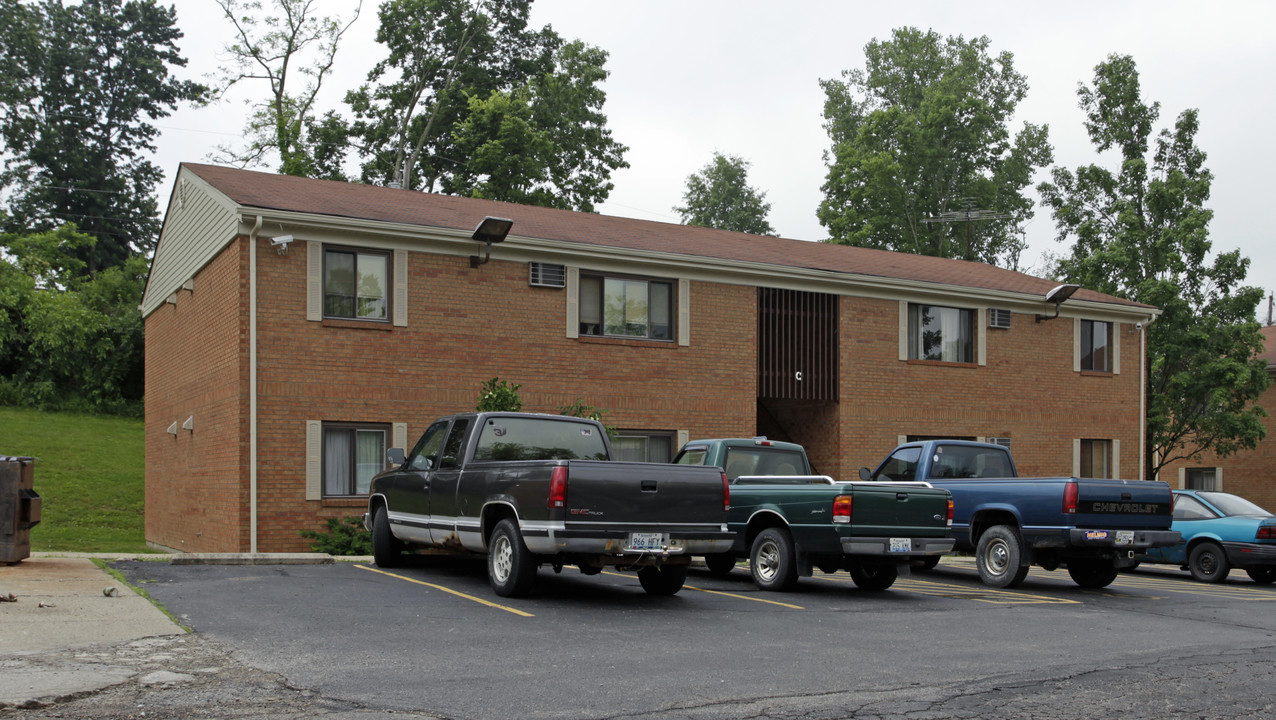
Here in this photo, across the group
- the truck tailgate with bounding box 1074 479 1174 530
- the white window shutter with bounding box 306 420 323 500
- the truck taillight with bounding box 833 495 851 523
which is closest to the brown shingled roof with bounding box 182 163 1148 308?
the white window shutter with bounding box 306 420 323 500

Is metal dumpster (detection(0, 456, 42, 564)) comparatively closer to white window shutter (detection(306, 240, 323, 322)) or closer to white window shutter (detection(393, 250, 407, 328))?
white window shutter (detection(306, 240, 323, 322))

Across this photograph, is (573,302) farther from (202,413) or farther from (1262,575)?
(1262,575)

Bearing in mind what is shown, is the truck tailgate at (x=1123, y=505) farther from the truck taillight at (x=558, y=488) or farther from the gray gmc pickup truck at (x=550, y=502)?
the truck taillight at (x=558, y=488)

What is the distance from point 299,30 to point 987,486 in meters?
34.8

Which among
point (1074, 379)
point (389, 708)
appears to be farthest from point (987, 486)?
point (1074, 379)

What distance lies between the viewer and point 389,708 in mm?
6254

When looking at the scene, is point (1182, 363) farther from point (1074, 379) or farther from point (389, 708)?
point (389, 708)

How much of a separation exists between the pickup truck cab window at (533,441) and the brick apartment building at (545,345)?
6.90 metres

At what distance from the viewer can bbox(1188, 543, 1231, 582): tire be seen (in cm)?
1659

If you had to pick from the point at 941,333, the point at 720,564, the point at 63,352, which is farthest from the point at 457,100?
the point at 720,564

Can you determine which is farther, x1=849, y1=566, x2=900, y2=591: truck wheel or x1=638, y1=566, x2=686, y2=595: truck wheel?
x1=849, y1=566, x2=900, y2=591: truck wheel

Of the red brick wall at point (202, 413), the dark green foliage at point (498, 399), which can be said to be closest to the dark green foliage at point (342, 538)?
the red brick wall at point (202, 413)

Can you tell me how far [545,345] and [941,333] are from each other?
31.3ft

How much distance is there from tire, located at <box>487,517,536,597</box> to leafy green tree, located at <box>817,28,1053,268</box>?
36407 mm
